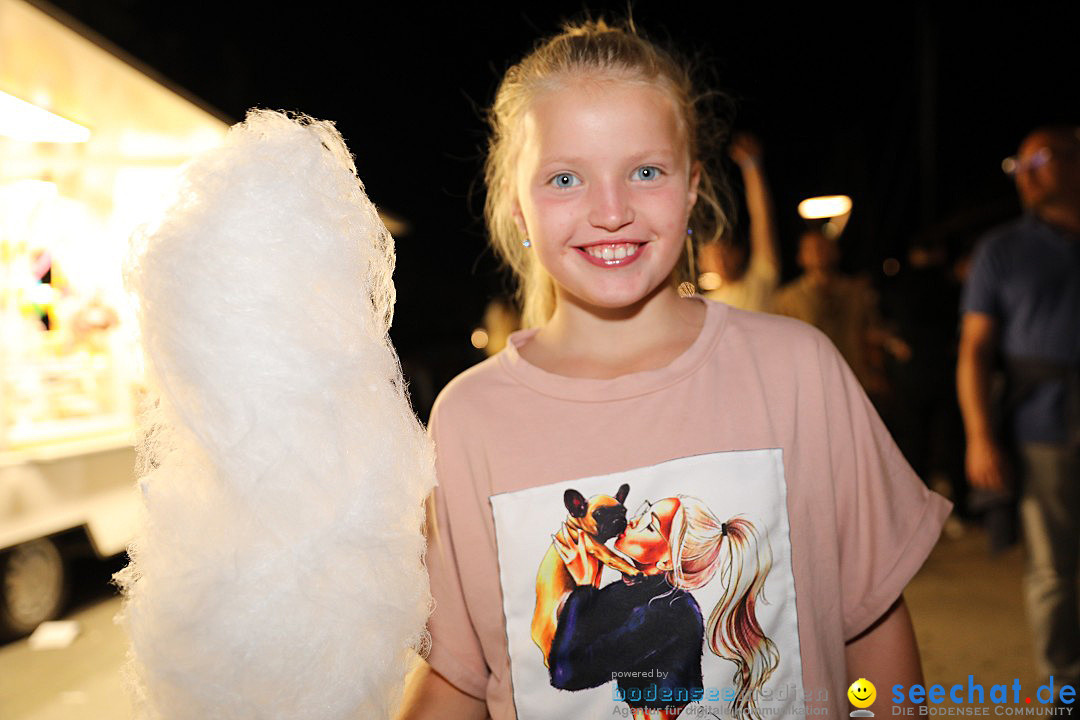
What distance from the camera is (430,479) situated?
0.91 meters

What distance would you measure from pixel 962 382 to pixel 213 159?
98.6 inches

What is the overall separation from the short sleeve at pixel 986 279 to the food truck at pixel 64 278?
2993mm

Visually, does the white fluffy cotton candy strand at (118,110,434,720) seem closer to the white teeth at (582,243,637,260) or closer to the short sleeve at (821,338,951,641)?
the white teeth at (582,243,637,260)

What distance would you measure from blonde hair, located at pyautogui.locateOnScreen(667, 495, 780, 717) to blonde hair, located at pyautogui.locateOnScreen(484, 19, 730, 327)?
45 cm

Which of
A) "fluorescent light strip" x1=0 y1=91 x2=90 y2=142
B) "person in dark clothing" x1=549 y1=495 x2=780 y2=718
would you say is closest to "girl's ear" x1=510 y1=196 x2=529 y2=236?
"person in dark clothing" x1=549 y1=495 x2=780 y2=718

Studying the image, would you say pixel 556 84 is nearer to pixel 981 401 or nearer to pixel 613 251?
pixel 613 251

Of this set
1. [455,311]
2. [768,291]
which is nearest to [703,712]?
[768,291]

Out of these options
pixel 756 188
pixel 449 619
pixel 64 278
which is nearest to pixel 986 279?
pixel 756 188

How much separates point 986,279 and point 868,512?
5.98ft

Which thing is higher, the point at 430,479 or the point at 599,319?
the point at 599,319

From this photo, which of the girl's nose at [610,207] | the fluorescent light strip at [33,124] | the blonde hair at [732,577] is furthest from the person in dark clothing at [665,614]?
the fluorescent light strip at [33,124]

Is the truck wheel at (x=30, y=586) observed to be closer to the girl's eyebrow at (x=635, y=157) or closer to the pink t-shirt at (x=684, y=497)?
the pink t-shirt at (x=684, y=497)

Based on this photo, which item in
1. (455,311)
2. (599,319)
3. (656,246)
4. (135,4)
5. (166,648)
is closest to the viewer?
(166,648)

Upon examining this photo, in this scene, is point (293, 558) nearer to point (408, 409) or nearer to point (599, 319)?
point (408, 409)
